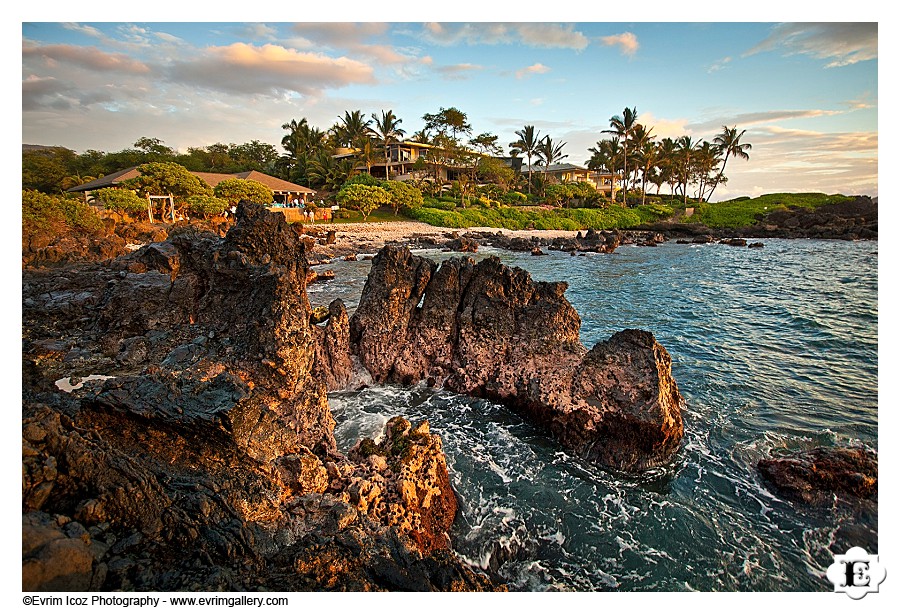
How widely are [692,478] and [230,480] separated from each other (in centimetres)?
814

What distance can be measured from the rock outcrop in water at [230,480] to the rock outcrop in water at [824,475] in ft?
20.6

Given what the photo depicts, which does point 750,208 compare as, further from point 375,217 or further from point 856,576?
point 856,576

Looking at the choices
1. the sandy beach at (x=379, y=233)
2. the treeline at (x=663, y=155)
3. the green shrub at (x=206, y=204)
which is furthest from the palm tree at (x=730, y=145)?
the green shrub at (x=206, y=204)

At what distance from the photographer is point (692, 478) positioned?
27.7 feet

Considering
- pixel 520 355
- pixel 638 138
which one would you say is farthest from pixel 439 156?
pixel 520 355

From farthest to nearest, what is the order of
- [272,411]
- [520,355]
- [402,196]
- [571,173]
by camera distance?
1. [571,173]
2. [402,196]
3. [520,355]
4. [272,411]

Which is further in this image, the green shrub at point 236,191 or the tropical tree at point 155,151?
the tropical tree at point 155,151

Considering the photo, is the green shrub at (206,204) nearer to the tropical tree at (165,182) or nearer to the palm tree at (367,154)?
the tropical tree at (165,182)

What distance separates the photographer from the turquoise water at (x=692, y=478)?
645 cm

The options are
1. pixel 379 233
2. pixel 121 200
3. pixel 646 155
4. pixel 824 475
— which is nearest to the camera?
pixel 824 475

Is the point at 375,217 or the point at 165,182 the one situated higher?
the point at 165,182

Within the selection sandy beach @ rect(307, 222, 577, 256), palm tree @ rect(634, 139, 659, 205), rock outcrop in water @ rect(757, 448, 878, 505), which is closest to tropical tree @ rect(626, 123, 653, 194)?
palm tree @ rect(634, 139, 659, 205)
